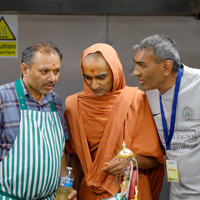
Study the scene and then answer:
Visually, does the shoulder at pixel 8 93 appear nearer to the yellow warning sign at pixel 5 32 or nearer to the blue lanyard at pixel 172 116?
the blue lanyard at pixel 172 116

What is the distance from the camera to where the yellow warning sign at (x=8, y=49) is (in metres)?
3.01

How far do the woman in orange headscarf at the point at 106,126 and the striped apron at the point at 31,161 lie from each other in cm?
25

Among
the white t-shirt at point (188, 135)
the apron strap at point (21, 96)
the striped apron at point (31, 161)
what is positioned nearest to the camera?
the striped apron at point (31, 161)

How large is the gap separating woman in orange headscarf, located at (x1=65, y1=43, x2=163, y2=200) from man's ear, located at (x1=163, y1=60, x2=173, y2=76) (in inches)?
10.4

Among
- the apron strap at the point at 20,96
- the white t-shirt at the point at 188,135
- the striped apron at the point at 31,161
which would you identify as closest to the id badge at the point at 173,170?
the white t-shirt at the point at 188,135

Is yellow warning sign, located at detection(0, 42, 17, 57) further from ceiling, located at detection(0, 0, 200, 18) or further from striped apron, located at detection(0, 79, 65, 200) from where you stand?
striped apron, located at detection(0, 79, 65, 200)

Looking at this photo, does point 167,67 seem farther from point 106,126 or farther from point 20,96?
point 20,96

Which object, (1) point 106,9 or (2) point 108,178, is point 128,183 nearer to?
(2) point 108,178

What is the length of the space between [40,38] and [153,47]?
116 centimetres

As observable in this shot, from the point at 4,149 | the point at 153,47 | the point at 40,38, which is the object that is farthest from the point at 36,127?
the point at 40,38

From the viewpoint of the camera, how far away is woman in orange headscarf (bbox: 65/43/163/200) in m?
2.21

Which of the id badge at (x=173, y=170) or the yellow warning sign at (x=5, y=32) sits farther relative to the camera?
the yellow warning sign at (x=5, y=32)

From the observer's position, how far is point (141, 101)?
231 centimetres

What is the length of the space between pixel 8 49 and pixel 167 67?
4.84 feet
